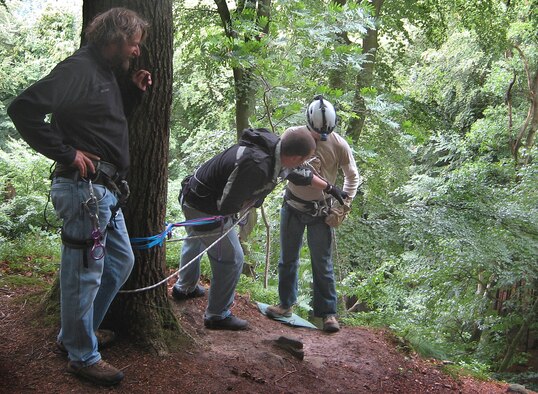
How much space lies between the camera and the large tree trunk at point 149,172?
Result: 328cm

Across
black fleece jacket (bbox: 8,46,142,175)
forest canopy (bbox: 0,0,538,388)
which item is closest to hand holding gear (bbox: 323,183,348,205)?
forest canopy (bbox: 0,0,538,388)

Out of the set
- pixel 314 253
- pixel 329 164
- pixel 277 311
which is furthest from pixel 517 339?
pixel 329 164

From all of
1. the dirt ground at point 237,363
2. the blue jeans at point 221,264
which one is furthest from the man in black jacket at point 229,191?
the dirt ground at point 237,363

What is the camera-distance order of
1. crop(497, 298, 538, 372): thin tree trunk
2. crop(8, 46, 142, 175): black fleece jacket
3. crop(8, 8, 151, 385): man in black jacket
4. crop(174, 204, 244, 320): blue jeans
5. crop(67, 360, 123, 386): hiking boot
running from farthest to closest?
crop(497, 298, 538, 372): thin tree trunk
crop(174, 204, 244, 320): blue jeans
crop(67, 360, 123, 386): hiking boot
crop(8, 8, 151, 385): man in black jacket
crop(8, 46, 142, 175): black fleece jacket

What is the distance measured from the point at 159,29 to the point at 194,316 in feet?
7.88

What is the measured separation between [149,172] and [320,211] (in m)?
1.80

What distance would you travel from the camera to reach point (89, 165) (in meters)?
2.69

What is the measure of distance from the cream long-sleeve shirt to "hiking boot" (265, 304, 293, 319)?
1.24m

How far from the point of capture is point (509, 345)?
33.7ft

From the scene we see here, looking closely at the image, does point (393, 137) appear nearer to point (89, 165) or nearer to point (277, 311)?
point (277, 311)

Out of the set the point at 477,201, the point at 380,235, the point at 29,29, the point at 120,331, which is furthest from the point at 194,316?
the point at 29,29

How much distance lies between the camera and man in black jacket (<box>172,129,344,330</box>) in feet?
11.6

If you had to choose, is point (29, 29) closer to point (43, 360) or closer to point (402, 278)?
point (402, 278)

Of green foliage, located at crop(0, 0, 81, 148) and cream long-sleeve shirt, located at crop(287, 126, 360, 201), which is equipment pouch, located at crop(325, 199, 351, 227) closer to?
cream long-sleeve shirt, located at crop(287, 126, 360, 201)
